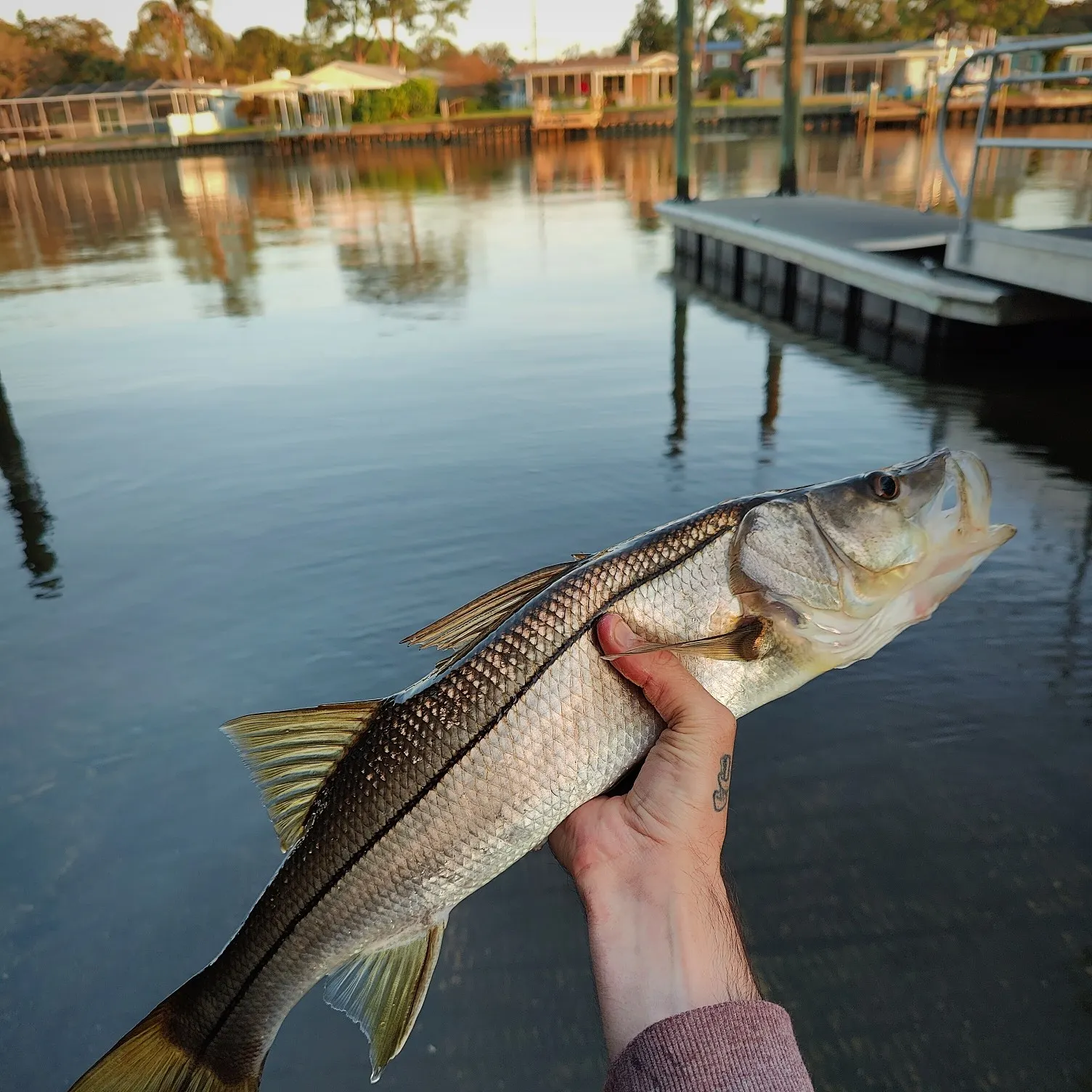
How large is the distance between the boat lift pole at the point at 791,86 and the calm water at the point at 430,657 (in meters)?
6.01

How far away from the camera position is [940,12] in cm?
7038

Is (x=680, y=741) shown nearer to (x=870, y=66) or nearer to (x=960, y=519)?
(x=960, y=519)

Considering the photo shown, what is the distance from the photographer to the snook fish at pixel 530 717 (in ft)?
6.38

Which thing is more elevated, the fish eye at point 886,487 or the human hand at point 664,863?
the fish eye at point 886,487

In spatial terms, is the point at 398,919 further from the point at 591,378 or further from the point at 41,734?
the point at 591,378

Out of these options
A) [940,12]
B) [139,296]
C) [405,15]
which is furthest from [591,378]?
[405,15]

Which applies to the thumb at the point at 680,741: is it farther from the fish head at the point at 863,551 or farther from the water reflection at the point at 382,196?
the water reflection at the point at 382,196

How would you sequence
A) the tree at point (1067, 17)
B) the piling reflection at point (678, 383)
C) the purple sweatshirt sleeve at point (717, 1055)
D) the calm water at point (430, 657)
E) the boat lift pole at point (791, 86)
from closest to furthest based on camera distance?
the purple sweatshirt sleeve at point (717, 1055), the calm water at point (430, 657), the piling reflection at point (678, 383), the boat lift pole at point (791, 86), the tree at point (1067, 17)

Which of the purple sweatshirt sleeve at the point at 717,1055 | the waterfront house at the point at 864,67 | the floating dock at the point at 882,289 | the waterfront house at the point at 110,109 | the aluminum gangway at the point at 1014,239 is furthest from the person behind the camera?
the waterfront house at the point at 110,109

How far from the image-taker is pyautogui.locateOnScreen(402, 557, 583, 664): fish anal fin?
2.08 m

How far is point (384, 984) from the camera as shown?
207 cm

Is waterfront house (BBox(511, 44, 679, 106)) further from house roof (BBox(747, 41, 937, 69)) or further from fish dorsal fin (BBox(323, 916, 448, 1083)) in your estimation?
fish dorsal fin (BBox(323, 916, 448, 1083))

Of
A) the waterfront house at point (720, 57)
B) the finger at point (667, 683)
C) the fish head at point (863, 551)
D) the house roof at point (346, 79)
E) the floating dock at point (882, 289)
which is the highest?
the waterfront house at point (720, 57)

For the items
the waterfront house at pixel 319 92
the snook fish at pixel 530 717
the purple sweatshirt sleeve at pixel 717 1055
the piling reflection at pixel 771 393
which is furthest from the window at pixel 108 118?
the purple sweatshirt sleeve at pixel 717 1055
